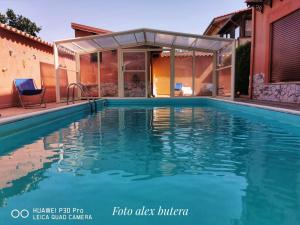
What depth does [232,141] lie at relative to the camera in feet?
13.0

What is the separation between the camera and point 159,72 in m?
14.5

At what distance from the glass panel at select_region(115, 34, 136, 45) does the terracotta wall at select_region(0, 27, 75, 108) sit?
255 cm

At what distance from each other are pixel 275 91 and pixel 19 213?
29.0 feet

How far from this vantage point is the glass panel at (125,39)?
10264 millimetres

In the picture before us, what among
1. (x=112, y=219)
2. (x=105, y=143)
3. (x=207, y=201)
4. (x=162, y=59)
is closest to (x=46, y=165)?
(x=105, y=143)

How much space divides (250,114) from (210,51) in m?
5.72

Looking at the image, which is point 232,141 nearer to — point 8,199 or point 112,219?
point 112,219

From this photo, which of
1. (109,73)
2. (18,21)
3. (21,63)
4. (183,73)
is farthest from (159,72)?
(18,21)

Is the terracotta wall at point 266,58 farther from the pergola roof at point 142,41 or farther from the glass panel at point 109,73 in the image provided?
the glass panel at point 109,73

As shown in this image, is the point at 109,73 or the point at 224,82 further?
the point at 109,73

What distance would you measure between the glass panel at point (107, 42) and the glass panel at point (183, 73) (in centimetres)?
305

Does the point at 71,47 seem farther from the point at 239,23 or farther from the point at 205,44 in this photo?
the point at 239,23

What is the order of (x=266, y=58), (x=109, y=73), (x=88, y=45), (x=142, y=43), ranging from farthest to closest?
1. (x=109, y=73)
2. (x=142, y=43)
3. (x=88, y=45)
4. (x=266, y=58)

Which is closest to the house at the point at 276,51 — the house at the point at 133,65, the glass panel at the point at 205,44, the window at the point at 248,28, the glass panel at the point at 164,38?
the glass panel at the point at 205,44
